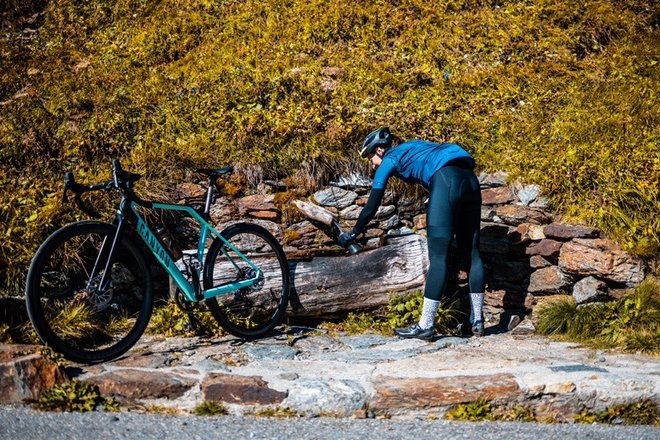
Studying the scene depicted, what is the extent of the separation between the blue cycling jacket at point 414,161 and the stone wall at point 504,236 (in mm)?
903

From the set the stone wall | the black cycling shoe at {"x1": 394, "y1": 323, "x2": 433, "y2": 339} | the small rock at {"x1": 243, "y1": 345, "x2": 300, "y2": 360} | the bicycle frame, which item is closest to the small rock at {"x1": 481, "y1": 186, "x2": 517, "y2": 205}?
the stone wall

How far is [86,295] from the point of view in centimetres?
508

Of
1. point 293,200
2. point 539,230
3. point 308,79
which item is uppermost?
point 308,79

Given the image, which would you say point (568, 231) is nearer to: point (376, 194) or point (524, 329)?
point (524, 329)

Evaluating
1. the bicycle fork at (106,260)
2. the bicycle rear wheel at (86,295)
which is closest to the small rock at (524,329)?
the bicycle rear wheel at (86,295)

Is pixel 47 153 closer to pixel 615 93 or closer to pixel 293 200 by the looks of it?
pixel 293 200

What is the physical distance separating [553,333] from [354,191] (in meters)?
2.58

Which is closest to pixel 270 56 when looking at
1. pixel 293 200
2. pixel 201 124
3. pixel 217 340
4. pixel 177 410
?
pixel 201 124

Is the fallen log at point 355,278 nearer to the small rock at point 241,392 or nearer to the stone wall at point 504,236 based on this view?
the stone wall at point 504,236

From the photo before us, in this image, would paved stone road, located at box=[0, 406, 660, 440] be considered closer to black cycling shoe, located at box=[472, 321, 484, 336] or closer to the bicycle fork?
the bicycle fork

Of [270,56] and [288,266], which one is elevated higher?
[270,56]

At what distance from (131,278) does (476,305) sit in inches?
135

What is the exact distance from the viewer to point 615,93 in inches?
303

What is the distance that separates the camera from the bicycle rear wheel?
4.49 meters
